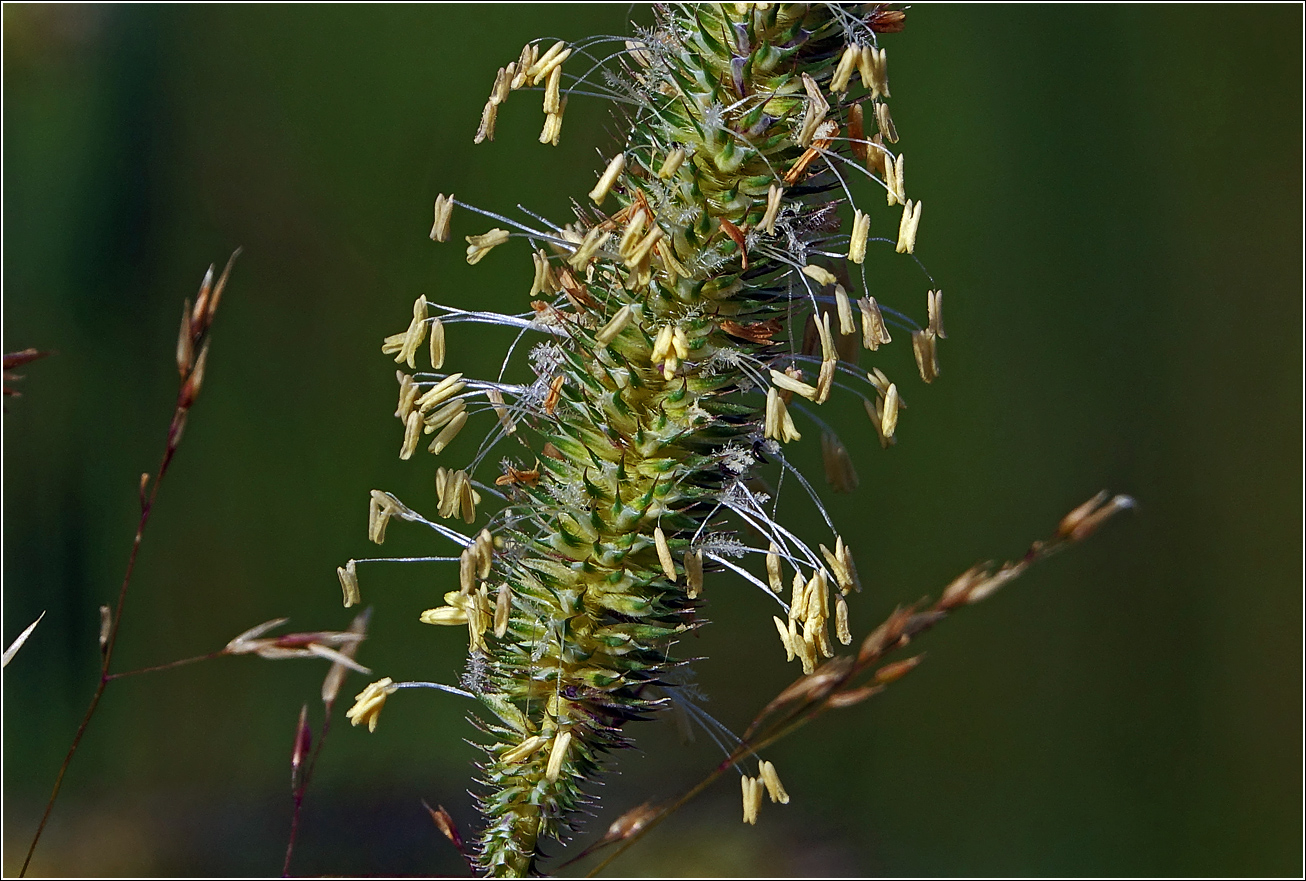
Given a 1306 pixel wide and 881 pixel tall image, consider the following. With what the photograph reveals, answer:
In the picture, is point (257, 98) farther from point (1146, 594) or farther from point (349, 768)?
point (1146, 594)

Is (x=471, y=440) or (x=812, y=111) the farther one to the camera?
(x=471, y=440)

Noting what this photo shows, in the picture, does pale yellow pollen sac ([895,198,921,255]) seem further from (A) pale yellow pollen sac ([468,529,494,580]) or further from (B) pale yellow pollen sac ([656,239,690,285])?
(A) pale yellow pollen sac ([468,529,494,580])

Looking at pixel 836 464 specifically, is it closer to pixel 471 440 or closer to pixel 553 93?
pixel 553 93

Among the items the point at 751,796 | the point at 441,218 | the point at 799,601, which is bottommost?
the point at 751,796

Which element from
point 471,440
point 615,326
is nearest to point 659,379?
point 615,326

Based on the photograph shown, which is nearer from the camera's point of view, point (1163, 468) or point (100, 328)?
point (100, 328)

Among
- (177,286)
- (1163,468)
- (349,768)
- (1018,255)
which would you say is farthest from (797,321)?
(1163,468)
